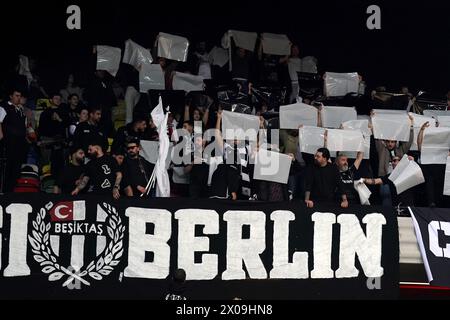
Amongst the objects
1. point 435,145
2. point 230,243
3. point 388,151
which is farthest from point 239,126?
point 435,145

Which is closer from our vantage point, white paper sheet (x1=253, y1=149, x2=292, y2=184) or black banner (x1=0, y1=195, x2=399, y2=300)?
black banner (x1=0, y1=195, x2=399, y2=300)

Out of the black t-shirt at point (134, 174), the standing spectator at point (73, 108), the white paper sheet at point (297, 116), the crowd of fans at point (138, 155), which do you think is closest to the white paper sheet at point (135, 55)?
the crowd of fans at point (138, 155)

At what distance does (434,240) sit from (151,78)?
540 cm

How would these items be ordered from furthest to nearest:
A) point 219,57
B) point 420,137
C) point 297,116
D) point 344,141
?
point 219,57
point 297,116
point 420,137
point 344,141

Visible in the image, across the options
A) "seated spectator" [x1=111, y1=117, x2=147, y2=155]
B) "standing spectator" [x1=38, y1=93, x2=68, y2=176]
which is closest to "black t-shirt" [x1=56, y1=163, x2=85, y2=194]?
"standing spectator" [x1=38, y1=93, x2=68, y2=176]

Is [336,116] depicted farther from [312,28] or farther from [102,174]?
[102,174]

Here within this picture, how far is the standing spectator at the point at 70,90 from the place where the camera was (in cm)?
1753

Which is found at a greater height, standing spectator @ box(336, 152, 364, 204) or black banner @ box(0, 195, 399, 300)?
standing spectator @ box(336, 152, 364, 204)

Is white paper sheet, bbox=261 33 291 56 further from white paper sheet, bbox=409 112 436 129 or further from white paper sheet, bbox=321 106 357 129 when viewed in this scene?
white paper sheet, bbox=409 112 436 129

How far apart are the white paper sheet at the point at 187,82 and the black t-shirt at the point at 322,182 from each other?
11.5 feet

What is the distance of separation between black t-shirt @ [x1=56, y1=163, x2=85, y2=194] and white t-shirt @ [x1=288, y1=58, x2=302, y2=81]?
5.48 m

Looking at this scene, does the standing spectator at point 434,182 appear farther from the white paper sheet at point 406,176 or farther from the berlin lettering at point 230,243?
the berlin lettering at point 230,243

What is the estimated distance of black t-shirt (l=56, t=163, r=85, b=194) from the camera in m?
14.2

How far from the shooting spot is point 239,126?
15.5m
